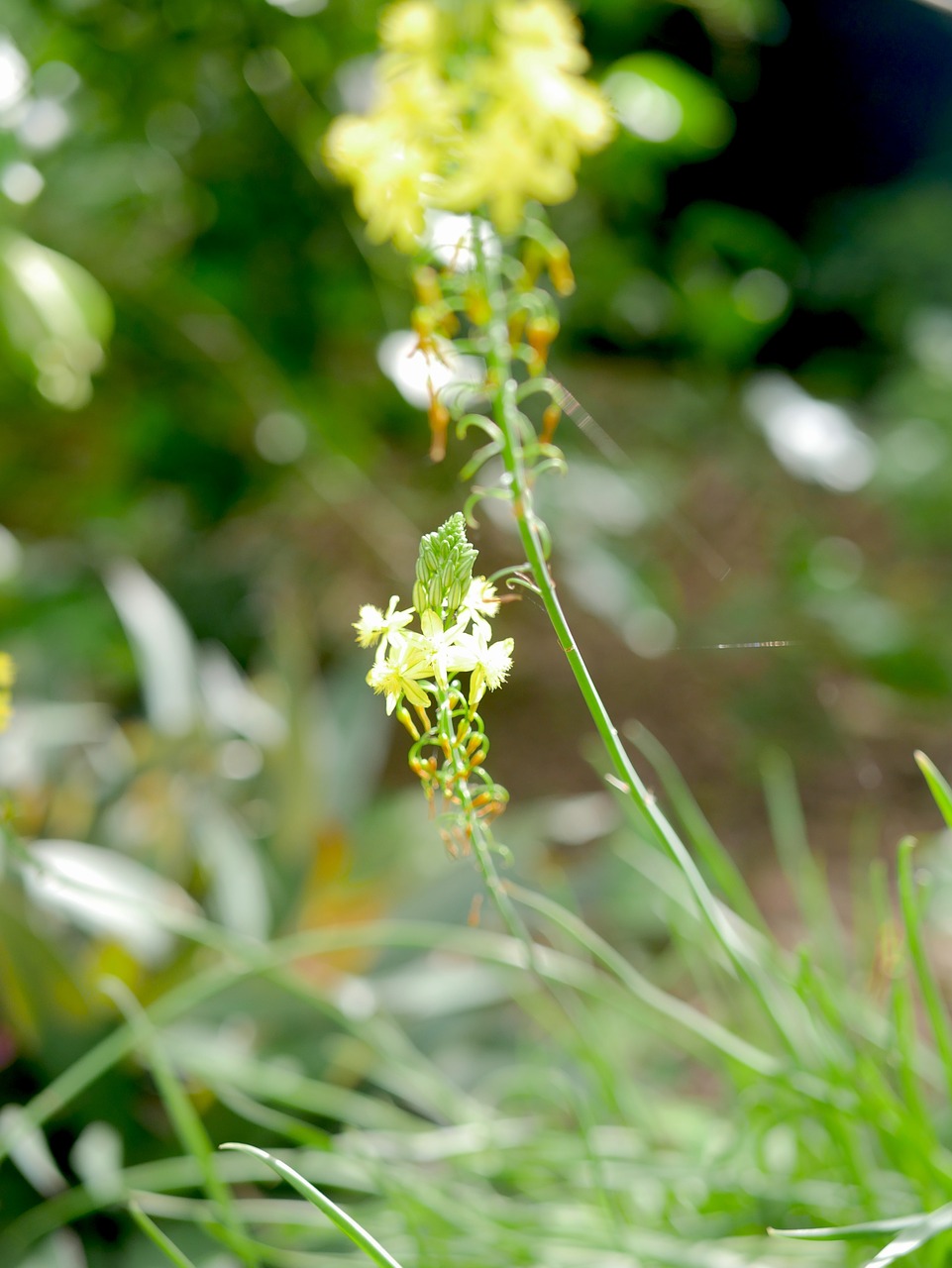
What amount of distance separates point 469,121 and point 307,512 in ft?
3.57

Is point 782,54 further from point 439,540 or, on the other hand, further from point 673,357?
point 439,540

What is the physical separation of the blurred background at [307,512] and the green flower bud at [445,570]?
0.09 metres

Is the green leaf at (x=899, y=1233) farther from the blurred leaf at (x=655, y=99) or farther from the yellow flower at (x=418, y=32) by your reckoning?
the blurred leaf at (x=655, y=99)

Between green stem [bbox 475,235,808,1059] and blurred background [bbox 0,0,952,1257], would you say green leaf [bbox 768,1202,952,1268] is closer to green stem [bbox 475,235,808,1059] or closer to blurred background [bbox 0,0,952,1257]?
green stem [bbox 475,235,808,1059]

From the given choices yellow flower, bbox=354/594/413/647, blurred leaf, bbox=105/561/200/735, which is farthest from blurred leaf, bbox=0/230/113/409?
yellow flower, bbox=354/594/413/647

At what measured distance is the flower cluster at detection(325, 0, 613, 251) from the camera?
1.04 feet

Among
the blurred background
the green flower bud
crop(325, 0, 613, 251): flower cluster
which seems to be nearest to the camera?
the green flower bud

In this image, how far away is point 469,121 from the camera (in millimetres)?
333

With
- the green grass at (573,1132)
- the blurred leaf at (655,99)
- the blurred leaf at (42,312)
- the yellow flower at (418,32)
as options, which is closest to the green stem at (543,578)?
the green grass at (573,1132)

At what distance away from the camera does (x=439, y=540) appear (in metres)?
0.21

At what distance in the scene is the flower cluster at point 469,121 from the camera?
32 cm

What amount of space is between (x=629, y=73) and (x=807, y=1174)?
720 millimetres

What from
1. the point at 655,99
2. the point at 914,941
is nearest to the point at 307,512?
the point at 655,99

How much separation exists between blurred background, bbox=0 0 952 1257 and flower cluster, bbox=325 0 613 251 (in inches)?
3.6
